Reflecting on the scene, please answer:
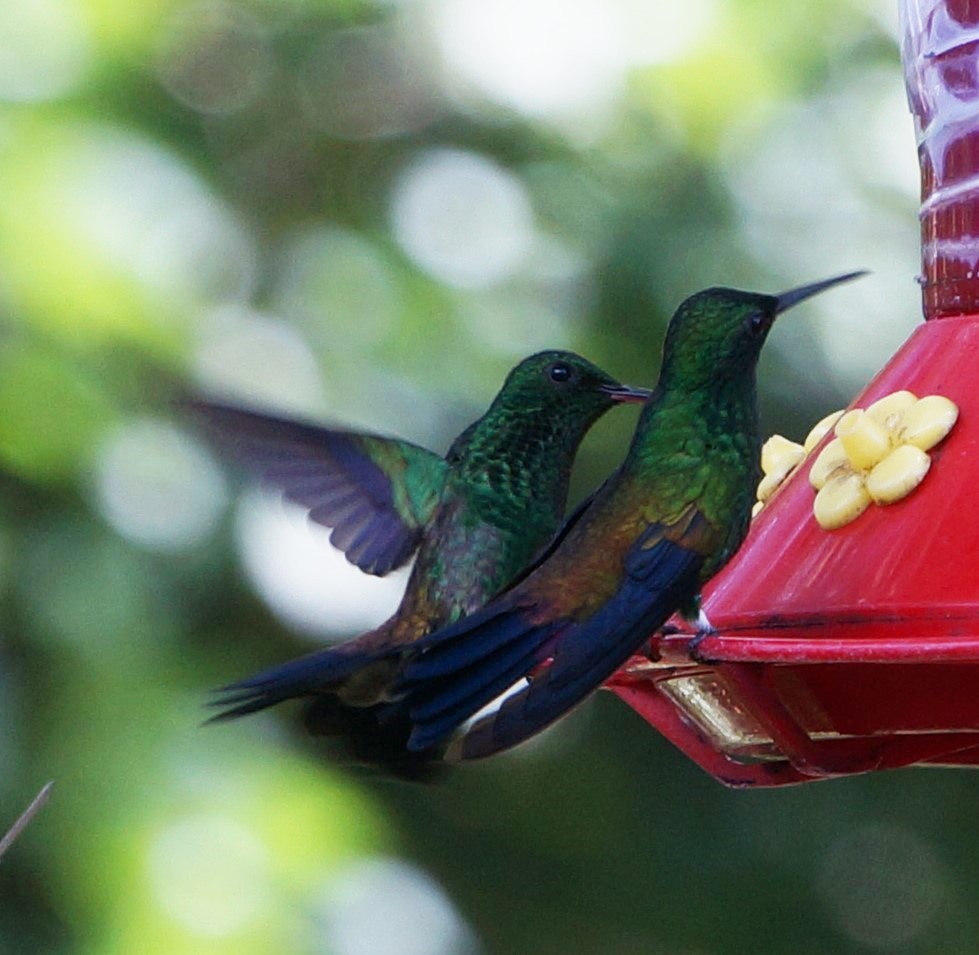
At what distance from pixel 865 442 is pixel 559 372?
687 millimetres

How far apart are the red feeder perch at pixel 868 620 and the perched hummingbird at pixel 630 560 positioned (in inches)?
2.8

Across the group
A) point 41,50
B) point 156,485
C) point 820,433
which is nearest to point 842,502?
point 820,433

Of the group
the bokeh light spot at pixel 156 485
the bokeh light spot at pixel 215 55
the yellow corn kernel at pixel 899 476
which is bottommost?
the bokeh light spot at pixel 156 485

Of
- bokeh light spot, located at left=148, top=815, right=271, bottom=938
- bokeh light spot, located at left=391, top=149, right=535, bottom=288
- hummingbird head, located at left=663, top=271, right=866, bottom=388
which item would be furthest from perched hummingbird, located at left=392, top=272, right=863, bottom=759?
bokeh light spot, located at left=391, top=149, right=535, bottom=288

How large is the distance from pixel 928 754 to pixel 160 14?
273cm

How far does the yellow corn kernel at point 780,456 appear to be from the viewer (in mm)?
2693

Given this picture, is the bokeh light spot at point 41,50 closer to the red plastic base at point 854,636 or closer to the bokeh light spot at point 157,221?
the bokeh light spot at point 157,221

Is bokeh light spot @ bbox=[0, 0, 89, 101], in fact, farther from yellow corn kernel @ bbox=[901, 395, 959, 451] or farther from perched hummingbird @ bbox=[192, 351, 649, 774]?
yellow corn kernel @ bbox=[901, 395, 959, 451]

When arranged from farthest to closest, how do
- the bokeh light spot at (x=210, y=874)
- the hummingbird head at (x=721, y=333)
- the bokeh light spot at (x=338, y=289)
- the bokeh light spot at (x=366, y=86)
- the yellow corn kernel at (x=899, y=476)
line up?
the bokeh light spot at (x=366, y=86), the bokeh light spot at (x=338, y=289), the bokeh light spot at (x=210, y=874), the hummingbird head at (x=721, y=333), the yellow corn kernel at (x=899, y=476)

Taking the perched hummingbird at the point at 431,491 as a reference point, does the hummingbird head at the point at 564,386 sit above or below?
above

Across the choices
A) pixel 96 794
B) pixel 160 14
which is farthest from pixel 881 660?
pixel 160 14

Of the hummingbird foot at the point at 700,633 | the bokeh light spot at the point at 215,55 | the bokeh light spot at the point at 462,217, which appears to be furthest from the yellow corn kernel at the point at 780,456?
the bokeh light spot at the point at 215,55

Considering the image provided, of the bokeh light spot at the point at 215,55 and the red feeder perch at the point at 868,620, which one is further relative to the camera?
the bokeh light spot at the point at 215,55

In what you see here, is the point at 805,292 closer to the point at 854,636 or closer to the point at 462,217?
the point at 854,636
